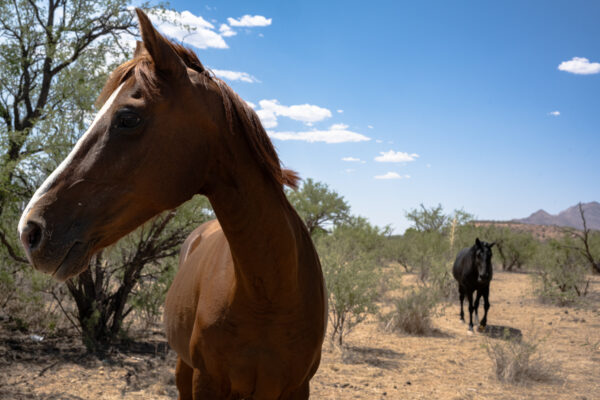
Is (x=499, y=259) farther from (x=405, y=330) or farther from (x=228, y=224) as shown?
(x=228, y=224)

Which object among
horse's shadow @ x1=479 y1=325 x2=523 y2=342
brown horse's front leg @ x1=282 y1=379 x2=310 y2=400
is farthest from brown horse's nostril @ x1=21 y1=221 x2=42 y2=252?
horse's shadow @ x1=479 y1=325 x2=523 y2=342

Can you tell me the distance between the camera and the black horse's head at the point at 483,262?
374 inches

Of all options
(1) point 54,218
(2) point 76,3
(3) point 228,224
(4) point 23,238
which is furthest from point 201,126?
(2) point 76,3

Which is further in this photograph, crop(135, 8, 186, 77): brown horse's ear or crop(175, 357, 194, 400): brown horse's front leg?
crop(175, 357, 194, 400): brown horse's front leg

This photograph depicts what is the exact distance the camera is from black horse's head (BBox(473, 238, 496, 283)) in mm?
9508

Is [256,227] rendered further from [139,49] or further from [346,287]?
[346,287]

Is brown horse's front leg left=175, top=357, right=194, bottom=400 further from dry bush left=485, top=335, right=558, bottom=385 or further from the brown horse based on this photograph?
dry bush left=485, top=335, right=558, bottom=385

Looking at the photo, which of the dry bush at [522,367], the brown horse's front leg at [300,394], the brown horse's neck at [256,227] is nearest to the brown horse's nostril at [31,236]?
the brown horse's neck at [256,227]

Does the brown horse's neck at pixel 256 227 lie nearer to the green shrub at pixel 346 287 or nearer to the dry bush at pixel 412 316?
the green shrub at pixel 346 287

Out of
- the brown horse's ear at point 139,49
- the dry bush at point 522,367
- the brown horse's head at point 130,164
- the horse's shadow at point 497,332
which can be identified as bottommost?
the horse's shadow at point 497,332

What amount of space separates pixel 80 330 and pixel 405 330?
596 cm

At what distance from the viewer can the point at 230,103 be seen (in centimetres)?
179

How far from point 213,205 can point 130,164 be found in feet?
1.23

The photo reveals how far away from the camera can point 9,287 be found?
611cm
